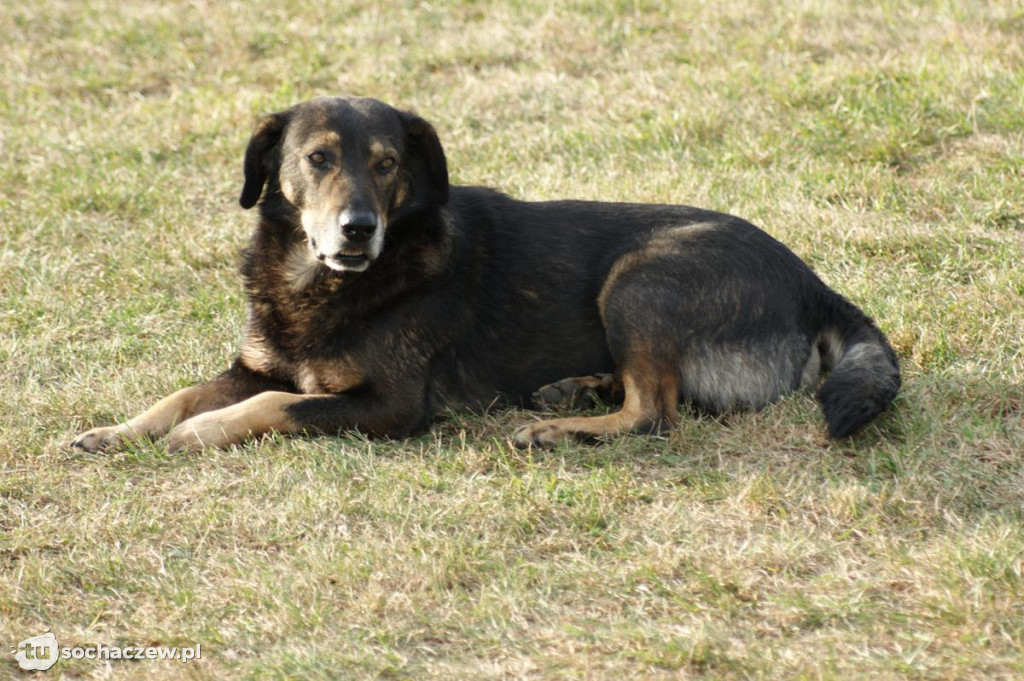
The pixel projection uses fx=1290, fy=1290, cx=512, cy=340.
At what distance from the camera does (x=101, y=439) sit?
521 centimetres

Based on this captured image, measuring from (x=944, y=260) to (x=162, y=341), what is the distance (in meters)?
4.02

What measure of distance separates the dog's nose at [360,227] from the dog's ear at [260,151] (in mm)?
668

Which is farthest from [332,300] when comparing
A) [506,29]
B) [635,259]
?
[506,29]

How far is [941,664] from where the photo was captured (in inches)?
141

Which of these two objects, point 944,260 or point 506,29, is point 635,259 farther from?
point 506,29

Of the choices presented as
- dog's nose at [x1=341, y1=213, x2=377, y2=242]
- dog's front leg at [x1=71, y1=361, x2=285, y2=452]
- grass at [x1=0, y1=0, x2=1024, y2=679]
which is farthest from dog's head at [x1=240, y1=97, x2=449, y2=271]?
grass at [x1=0, y1=0, x2=1024, y2=679]

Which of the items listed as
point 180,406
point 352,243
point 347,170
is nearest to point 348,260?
point 352,243

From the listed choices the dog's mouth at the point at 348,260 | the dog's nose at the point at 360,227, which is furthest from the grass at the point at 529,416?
the dog's nose at the point at 360,227

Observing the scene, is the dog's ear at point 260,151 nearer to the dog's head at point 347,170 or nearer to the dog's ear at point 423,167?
the dog's head at point 347,170

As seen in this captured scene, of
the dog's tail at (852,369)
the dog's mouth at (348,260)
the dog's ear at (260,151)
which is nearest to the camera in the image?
the dog's tail at (852,369)

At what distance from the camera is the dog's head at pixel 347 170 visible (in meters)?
5.18

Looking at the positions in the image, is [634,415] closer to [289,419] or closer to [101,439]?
[289,419]

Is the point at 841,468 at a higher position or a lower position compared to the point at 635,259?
lower

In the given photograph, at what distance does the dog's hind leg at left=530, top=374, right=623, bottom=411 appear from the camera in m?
5.55
